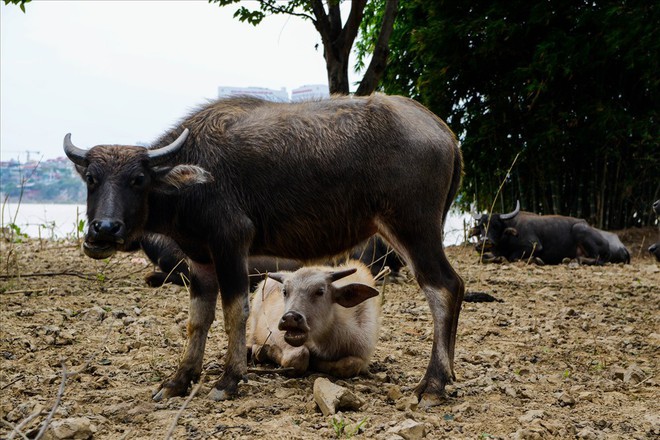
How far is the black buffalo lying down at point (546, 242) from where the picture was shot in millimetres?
12438

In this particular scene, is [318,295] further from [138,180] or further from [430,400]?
[138,180]

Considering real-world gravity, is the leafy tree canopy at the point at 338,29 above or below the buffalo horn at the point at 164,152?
above

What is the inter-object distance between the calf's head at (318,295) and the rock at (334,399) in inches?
26.5

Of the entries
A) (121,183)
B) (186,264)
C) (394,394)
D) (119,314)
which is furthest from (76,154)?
(186,264)

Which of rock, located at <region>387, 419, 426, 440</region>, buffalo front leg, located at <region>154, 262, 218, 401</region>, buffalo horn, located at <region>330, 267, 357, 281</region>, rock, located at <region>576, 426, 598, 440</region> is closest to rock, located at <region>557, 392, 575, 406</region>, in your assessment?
rock, located at <region>576, 426, 598, 440</region>

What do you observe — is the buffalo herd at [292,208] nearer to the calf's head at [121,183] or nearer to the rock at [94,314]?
the calf's head at [121,183]

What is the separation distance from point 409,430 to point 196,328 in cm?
158

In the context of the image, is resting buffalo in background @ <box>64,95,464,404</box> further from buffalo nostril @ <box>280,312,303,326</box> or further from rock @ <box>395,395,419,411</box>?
buffalo nostril @ <box>280,312,303,326</box>

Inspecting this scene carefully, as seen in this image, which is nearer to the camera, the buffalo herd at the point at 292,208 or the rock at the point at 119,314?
the buffalo herd at the point at 292,208

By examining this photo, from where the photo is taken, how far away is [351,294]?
4.84 meters

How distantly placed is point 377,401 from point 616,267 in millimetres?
8682

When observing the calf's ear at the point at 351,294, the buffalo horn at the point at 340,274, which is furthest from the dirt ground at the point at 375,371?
the buffalo horn at the point at 340,274

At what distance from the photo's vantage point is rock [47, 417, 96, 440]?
3.30 m

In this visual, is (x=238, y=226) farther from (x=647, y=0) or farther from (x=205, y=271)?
(x=647, y=0)
